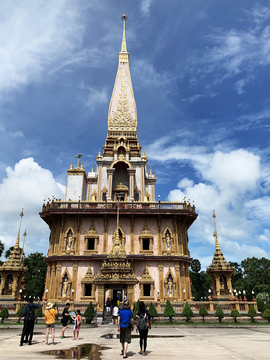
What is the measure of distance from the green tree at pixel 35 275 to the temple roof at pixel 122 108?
2946cm

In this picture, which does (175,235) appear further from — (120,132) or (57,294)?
(120,132)

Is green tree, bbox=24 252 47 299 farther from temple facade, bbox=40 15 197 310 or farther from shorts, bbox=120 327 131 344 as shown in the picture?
shorts, bbox=120 327 131 344

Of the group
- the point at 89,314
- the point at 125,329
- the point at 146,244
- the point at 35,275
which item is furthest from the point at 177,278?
the point at 35,275

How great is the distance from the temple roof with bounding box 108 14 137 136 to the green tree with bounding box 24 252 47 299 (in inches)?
1160

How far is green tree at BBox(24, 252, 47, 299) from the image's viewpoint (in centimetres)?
5162

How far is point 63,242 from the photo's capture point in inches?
1272

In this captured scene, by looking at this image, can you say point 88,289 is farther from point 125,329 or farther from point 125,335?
point 125,335

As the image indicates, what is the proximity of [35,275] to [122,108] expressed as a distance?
35264 mm

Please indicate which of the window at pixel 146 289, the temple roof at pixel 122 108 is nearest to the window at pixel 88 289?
the window at pixel 146 289

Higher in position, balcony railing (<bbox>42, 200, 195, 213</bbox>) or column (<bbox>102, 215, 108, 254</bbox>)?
balcony railing (<bbox>42, 200, 195, 213</bbox>)

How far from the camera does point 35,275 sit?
181ft

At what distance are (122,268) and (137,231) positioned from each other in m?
8.58

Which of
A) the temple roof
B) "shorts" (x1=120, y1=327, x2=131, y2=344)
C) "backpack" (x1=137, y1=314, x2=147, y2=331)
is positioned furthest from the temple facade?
"shorts" (x1=120, y1=327, x2=131, y2=344)

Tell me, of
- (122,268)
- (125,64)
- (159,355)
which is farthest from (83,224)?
(125,64)
